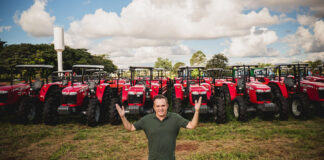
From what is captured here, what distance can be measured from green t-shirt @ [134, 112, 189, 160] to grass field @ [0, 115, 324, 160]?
2.31 meters

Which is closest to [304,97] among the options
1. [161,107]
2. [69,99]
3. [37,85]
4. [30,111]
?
[161,107]

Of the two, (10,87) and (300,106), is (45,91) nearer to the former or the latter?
(10,87)

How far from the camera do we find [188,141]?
552 cm

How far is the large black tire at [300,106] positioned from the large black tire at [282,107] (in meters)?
0.58

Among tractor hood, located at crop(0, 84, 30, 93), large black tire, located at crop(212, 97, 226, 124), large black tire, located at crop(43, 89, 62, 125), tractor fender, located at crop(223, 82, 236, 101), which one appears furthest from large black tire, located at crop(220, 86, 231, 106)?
tractor hood, located at crop(0, 84, 30, 93)

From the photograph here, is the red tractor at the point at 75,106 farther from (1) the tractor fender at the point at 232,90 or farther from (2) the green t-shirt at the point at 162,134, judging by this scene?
(1) the tractor fender at the point at 232,90

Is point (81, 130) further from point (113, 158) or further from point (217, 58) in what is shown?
point (217, 58)

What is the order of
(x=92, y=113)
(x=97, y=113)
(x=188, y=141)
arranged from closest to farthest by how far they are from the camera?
1. (x=188, y=141)
2. (x=92, y=113)
3. (x=97, y=113)

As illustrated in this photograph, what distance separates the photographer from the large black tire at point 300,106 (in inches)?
286

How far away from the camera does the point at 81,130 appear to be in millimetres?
6809

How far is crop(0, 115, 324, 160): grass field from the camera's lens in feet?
15.3

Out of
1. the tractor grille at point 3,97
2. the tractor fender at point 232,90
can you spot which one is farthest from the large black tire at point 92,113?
the tractor fender at point 232,90

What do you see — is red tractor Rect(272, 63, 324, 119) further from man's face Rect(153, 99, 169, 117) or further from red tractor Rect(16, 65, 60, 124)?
red tractor Rect(16, 65, 60, 124)

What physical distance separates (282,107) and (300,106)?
3.10ft
